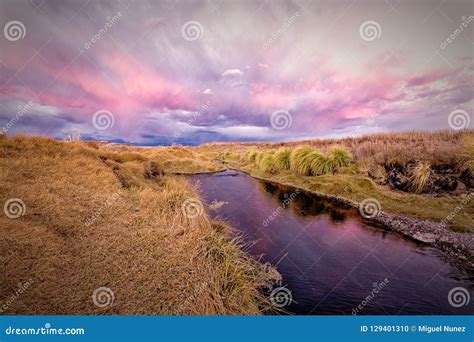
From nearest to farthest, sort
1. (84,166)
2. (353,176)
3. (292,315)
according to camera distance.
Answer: (292,315)
(84,166)
(353,176)

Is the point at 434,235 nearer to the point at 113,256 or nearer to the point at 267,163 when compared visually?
the point at 113,256

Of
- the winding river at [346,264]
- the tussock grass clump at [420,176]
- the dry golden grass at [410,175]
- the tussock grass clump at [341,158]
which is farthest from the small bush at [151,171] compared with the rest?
the tussock grass clump at [420,176]

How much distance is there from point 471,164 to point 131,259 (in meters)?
7.77

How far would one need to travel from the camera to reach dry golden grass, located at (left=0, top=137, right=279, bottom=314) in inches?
114

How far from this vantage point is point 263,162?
43.0 feet

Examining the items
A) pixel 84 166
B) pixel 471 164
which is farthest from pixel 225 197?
pixel 471 164

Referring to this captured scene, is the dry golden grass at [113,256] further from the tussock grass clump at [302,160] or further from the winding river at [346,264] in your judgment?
the tussock grass clump at [302,160]

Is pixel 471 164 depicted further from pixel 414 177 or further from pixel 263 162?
pixel 263 162

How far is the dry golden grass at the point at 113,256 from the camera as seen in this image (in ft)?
9.50

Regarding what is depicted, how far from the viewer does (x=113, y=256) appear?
10.9ft

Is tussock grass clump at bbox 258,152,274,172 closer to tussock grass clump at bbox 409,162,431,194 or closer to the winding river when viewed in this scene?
the winding river

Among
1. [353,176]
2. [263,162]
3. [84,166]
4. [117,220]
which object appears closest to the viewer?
[117,220]

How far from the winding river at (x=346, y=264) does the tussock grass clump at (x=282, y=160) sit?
4.99 metres

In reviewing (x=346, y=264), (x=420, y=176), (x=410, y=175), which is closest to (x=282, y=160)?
(x=410, y=175)
